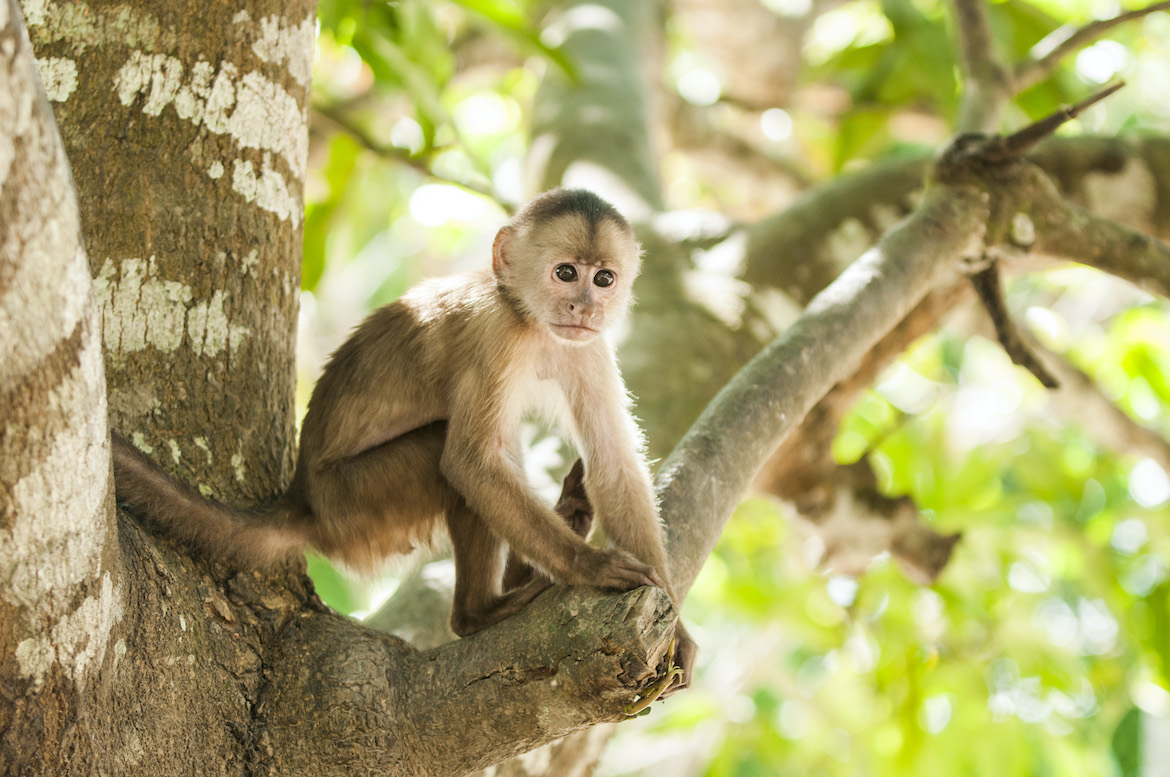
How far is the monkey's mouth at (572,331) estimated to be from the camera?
9.49 ft

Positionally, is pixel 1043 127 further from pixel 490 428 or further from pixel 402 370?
pixel 402 370

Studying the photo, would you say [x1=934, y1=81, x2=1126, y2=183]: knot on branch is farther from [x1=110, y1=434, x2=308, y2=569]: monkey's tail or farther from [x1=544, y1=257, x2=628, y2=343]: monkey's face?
[x1=110, y1=434, x2=308, y2=569]: monkey's tail

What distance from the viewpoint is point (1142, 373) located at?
16.9 feet

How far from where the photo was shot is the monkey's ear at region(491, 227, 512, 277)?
3033 mm

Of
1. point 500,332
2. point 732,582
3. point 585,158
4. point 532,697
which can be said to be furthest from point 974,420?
point 532,697

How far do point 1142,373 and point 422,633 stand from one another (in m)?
4.27

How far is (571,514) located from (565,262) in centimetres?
78

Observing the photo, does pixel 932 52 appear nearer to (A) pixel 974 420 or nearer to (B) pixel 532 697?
(A) pixel 974 420

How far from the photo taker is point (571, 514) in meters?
2.83

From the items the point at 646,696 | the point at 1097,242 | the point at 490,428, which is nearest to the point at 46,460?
the point at 646,696

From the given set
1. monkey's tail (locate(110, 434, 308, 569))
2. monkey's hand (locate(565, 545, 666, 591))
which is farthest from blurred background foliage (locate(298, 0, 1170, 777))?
monkey's hand (locate(565, 545, 666, 591))

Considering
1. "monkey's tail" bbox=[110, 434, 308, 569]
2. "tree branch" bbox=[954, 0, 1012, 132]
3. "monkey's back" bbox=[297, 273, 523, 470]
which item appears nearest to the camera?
"monkey's tail" bbox=[110, 434, 308, 569]

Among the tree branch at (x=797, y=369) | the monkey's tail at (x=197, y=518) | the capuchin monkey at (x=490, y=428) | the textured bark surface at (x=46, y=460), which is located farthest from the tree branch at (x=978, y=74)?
the textured bark surface at (x=46, y=460)

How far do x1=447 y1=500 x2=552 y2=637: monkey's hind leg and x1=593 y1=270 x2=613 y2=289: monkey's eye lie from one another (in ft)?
2.71
